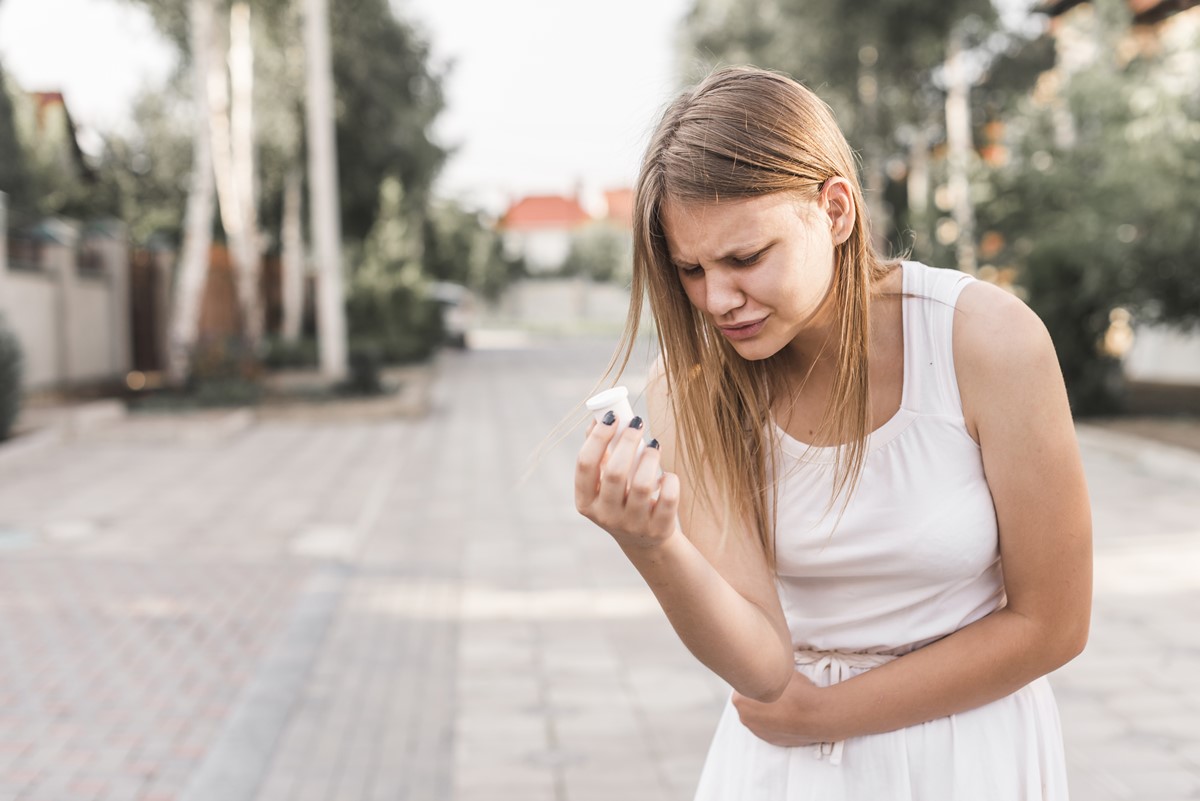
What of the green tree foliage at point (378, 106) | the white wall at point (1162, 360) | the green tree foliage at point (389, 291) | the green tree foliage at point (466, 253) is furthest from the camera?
the green tree foliage at point (466, 253)

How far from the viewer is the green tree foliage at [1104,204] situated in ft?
38.1

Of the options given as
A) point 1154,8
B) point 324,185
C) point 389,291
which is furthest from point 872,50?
point 389,291

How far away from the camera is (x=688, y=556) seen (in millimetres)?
1406

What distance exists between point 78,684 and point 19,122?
23.7 m

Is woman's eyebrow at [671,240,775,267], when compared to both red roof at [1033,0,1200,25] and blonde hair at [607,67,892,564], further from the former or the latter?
red roof at [1033,0,1200,25]

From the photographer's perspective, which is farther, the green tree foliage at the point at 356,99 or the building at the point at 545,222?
the building at the point at 545,222

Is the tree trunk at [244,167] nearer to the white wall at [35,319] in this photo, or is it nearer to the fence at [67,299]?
the fence at [67,299]

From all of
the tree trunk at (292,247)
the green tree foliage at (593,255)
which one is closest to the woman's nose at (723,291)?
the tree trunk at (292,247)

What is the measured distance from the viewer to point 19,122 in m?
25.5

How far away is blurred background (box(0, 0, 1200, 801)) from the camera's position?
4.60 meters

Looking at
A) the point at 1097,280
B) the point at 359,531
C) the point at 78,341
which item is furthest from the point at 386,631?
the point at 78,341

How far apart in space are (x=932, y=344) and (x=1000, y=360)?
3.8 inches

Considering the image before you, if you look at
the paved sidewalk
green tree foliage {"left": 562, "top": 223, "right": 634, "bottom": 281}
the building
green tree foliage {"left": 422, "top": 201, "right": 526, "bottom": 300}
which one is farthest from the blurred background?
the building

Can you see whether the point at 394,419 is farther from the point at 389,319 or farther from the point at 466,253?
the point at 466,253
